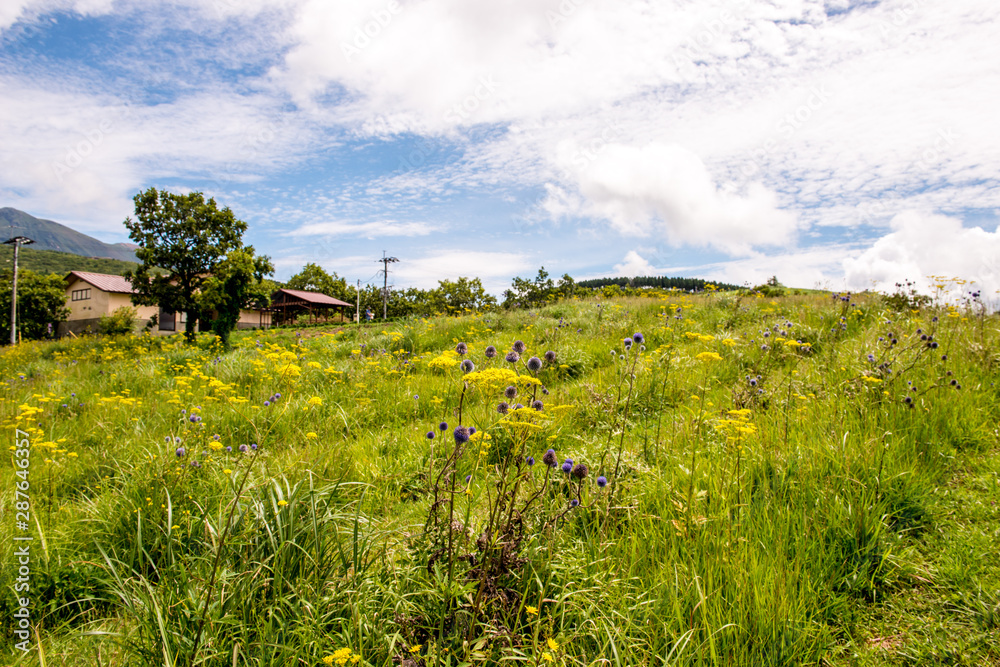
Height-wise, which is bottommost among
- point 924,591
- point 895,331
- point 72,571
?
point 72,571

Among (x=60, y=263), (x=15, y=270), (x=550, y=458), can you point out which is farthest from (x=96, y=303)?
(x=60, y=263)

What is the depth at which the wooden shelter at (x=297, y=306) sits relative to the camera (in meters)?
55.2

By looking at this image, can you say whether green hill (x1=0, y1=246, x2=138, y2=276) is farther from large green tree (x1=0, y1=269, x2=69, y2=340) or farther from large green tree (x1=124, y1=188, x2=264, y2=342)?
large green tree (x1=124, y1=188, x2=264, y2=342)

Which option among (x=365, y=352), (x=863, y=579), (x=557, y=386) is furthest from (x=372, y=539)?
(x=365, y=352)

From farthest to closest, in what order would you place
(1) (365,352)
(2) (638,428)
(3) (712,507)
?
(1) (365,352), (2) (638,428), (3) (712,507)

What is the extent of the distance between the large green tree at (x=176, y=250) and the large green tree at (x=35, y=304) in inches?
863

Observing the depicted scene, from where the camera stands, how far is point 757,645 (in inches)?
65.7

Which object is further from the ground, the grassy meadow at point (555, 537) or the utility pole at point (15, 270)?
the utility pole at point (15, 270)

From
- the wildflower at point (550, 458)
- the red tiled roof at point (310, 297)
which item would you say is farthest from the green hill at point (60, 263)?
the wildflower at point (550, 458)

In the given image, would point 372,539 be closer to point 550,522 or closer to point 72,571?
point 550,522

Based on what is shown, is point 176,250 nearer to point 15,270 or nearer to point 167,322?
point 15,270

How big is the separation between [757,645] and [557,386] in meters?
3.76

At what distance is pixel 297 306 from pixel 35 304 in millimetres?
24172

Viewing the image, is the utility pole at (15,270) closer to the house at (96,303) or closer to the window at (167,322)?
the house at (96,303)
